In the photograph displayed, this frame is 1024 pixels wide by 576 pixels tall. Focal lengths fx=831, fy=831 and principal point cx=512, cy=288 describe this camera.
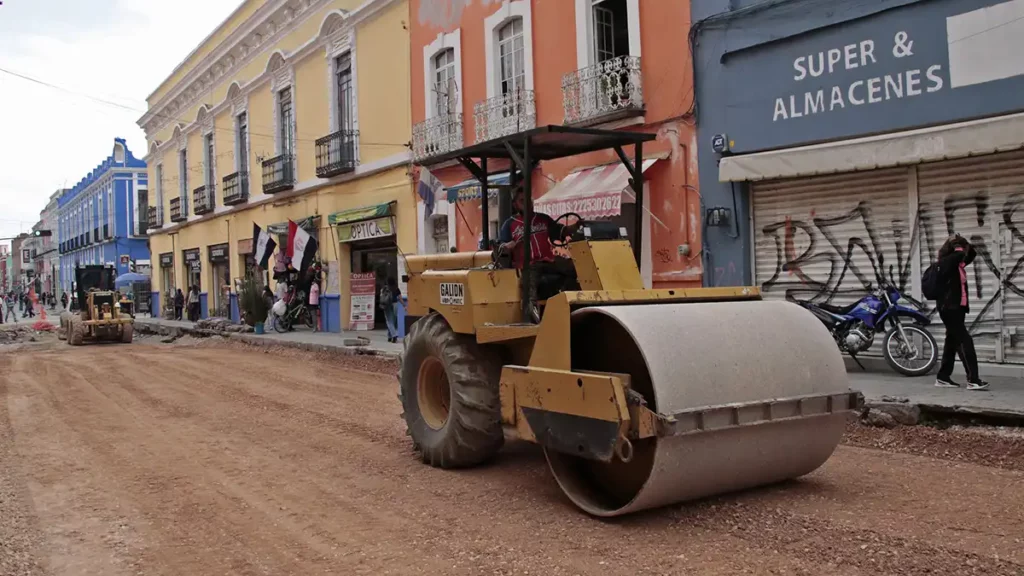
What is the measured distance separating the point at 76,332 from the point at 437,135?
42.1 feet

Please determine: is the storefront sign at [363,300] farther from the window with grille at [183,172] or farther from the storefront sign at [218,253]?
the window with grille at [183,172]

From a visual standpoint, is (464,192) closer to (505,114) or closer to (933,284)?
(505,114)

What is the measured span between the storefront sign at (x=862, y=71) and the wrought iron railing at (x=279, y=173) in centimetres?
1621

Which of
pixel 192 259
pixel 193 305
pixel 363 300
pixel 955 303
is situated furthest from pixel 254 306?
pixel 955 303

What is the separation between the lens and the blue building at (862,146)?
9.70 m

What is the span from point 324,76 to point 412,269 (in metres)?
17.6

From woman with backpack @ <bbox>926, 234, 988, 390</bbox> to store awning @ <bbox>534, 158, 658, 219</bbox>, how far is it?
4.86m

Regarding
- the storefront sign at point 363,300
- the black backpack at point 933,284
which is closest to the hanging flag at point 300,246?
the storefront sign at point 363,300

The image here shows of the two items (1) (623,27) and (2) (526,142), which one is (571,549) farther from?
(1) (623,27)

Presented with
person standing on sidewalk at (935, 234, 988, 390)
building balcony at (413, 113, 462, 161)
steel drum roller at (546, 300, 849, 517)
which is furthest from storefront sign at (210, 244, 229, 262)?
steel drum roller at (546, 300, 849, 517)

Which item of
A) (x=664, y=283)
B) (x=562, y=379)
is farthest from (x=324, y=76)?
(x=562, y=379)

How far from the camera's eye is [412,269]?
24.7 feet

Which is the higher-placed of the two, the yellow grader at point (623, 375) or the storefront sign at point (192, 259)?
the storefront sign at point (192, 259)

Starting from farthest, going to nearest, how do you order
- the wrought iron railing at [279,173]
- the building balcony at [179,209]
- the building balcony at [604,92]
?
1. the building balcony at [179,209]
2. the wrought iron railing at [279,173]
3. the building balcony at [604,92]
